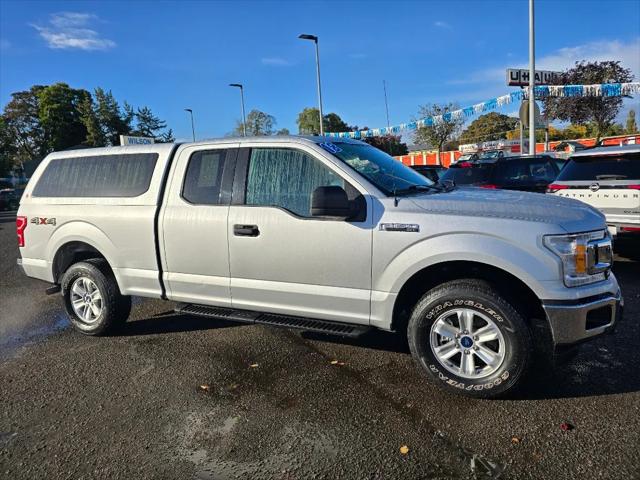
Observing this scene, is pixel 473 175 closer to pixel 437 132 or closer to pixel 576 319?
pixel 576 319

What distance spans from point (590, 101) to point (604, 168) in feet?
98.9

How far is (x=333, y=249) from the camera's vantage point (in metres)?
3.71

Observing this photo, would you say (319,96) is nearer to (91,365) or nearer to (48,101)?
(91,365)

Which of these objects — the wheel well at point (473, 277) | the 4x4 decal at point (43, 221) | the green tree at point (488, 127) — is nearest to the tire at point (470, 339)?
the wheel well at point (473, 277)

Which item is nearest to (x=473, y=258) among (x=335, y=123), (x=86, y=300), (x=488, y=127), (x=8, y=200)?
(x=86, y=300)

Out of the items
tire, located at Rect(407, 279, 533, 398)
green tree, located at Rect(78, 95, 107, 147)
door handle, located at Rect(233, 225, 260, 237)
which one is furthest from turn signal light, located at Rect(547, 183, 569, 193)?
green tree, located at Rect(78, 95, 107, 147)

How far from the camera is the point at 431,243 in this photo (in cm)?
342

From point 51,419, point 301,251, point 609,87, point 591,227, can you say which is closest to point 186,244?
point 301,251

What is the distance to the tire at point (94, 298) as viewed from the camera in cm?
487

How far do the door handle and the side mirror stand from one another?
68 cm

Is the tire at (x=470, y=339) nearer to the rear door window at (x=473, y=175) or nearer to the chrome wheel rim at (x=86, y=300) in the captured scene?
the chrome wheel rim at (x=86, y=300)

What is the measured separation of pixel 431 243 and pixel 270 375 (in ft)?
5.63

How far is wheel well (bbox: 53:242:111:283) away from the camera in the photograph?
5.14 meters

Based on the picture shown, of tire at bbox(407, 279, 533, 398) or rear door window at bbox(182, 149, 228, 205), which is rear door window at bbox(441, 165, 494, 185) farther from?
tire at bbox(407, 279, 533, 398)
